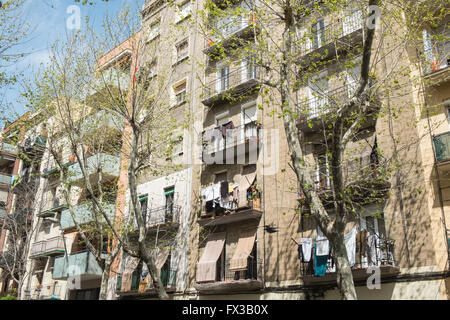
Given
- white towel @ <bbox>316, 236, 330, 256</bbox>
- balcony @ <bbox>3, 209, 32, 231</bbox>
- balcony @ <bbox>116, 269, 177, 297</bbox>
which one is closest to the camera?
white towel @ <bbox>316, 236, 330, 256</bbox>

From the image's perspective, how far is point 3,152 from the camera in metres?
34.4

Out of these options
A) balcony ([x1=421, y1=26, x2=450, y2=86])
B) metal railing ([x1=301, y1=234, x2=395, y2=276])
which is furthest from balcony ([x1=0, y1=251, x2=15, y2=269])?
balcony ([x1=421, y1=26, x2=450, y2=86])

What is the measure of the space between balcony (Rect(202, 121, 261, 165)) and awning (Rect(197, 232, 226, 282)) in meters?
3.39

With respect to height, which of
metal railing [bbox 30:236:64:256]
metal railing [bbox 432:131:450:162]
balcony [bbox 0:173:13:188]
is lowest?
metal railing [bbox 30:236:64:256]

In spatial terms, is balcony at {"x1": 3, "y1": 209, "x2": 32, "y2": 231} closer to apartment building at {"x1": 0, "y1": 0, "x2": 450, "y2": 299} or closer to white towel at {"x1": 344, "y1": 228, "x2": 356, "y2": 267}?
apartment building at {"x1": 0, "y1": 0, "x2": 450, "y2": 299}

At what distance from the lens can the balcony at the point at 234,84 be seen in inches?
783

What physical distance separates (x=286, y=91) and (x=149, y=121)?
7.14 metres

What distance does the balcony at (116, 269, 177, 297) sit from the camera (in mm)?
19789

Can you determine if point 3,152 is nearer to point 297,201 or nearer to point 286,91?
point 297,201

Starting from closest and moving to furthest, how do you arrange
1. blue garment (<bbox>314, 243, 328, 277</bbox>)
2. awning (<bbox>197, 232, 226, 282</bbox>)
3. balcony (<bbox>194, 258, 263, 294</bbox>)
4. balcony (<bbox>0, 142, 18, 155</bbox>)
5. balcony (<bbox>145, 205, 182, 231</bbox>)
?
Answer: blue garment (<bbox>314, 243, 328, 277</bbox>), balcony (<bbox>194, 258, 263, 294</bbox>), awning (<bbox>197, 232, 226, 282</bbox>), balcony (<bbox>145, 205, 182, 231</bbox>), balcony (<bbox>0, 142, 18, 155</bbox>)

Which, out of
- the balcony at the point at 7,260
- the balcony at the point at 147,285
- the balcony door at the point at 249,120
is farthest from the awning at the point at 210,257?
the balcony at the point at 7,260

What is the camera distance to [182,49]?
2548 centimetres

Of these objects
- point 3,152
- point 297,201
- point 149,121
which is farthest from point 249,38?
point 3,152
